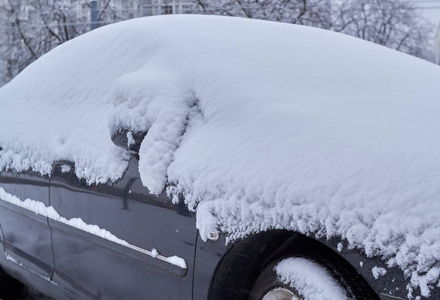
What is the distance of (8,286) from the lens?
11.6 ft

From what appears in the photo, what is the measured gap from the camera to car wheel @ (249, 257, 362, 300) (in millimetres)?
1562

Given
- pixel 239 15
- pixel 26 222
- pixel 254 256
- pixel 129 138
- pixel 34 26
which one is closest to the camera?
pixel 254 256

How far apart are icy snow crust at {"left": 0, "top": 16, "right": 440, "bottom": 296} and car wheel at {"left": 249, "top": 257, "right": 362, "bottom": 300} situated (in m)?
0.13

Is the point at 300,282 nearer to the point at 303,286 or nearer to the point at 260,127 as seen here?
the point at 303,286

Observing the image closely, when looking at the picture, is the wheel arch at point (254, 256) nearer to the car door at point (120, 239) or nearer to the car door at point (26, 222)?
the car door at point (120, 239)

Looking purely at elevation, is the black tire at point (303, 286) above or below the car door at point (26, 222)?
above

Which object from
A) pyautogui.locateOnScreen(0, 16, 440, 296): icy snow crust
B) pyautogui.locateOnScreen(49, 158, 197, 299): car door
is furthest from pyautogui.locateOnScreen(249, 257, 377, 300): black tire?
pyautogui.locateOnScreen(49, 158, 197, 299): car door

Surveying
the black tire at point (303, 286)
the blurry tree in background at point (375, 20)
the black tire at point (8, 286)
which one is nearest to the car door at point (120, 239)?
the black tire at point (303, 286)

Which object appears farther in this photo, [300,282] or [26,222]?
[26,222]

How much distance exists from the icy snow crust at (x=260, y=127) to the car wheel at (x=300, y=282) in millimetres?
134

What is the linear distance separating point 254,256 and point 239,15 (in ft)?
55.2

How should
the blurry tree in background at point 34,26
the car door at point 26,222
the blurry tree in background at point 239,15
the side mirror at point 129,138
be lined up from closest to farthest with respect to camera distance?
1. the side mirror at point 129,138
2. the car door at point 26,222
3. the blurry tree in background at point 239,15
4. the blurry tree in background at point 34,26

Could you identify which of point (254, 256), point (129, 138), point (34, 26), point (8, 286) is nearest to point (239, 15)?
point (34, 26)

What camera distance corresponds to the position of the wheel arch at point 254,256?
5.63ft
